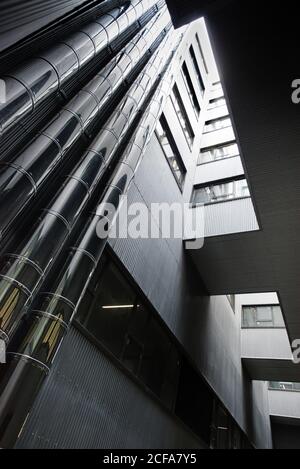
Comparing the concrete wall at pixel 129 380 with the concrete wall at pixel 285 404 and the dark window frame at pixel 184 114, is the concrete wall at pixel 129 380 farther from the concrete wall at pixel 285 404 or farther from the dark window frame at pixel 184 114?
the concrete wall at pixel 285 404

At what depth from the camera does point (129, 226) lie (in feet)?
26.7

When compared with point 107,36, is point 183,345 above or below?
below

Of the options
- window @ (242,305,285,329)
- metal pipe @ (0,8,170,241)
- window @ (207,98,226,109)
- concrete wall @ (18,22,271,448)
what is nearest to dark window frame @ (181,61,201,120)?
concrete wall @ (18,22,271,448)

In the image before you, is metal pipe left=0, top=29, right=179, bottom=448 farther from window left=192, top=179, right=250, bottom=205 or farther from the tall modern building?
window left=192, top=179, right=250, bottom=205

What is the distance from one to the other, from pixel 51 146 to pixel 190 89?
15534 mm

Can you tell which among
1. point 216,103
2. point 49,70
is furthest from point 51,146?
point 216,103

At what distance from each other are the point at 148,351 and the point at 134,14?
8.62 meters

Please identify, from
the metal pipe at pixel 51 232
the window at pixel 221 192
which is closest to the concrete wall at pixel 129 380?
the window at pixel 221 192

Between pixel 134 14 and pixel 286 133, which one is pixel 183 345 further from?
pixel 134 14

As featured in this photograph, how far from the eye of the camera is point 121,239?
7578 millimetres

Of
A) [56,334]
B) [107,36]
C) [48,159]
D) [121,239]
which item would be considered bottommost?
[56,334]

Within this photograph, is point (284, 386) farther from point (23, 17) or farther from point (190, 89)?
point (23, 17)

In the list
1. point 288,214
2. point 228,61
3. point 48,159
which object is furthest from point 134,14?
point 288,214

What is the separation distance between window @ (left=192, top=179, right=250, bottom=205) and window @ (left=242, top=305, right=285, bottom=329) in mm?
8976
